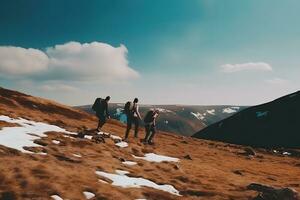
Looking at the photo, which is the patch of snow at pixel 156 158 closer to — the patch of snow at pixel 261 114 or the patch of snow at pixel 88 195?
the patch of snow at pixel 88 195

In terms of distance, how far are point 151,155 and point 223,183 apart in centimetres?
735

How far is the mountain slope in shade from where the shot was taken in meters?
127

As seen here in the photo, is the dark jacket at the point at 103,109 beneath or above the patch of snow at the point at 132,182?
above

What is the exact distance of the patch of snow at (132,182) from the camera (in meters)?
17.7

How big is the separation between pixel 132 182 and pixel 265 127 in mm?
127481

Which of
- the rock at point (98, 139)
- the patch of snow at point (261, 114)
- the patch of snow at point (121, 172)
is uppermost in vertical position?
the patch of snow at point (261, 114)

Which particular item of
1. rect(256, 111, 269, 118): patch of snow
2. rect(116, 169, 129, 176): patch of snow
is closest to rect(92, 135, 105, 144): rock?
rect(116, 169, 129, 176): patch of snow

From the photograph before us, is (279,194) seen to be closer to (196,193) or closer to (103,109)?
(196,193)

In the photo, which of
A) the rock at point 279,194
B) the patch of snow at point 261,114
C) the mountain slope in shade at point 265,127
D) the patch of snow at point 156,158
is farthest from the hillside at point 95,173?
the patch of snow at point 261,114

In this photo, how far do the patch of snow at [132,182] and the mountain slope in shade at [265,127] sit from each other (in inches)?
4264

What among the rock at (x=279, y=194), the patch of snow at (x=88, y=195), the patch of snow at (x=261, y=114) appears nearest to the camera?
the patch of snow at (x=88, y=195)

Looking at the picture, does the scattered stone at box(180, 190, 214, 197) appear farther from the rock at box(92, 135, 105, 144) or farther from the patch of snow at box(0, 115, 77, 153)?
the rock at box(92, 135, 105, 144)

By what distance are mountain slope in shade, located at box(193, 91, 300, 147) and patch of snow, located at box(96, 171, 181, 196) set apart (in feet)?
355

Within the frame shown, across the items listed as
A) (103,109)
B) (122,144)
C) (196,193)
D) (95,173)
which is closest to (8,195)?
(95,173)
